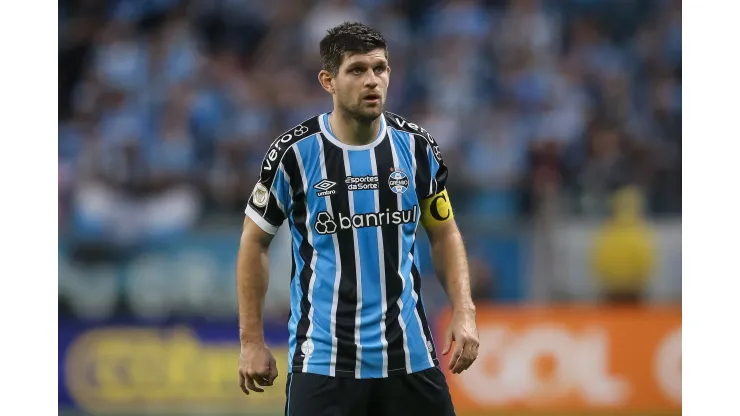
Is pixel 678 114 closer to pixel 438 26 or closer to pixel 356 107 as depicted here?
pixel 438 26

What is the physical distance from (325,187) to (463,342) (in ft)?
2.88

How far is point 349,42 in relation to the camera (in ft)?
14.7

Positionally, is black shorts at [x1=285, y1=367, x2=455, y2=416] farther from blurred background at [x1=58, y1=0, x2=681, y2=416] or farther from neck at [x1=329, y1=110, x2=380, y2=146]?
blurred background at [x1=58, y1=0, x2=681, y2=416]

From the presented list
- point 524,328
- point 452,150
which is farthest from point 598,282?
point 452,150

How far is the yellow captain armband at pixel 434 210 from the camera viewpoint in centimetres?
473

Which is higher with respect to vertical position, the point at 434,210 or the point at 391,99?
the point at 391,99

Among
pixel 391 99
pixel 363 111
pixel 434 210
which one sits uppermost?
pixel 391 99

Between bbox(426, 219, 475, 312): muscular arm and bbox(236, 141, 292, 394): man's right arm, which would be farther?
bbox(426, 219, 475, 312): muscular arm

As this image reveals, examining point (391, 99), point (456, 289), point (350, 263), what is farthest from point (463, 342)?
point (391, 99)

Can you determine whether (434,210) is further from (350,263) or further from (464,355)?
(464,355)

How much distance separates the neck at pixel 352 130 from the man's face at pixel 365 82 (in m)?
0.07

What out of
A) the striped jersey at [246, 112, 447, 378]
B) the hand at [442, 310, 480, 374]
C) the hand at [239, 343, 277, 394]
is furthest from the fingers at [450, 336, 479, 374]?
the hand at [239, 343, 277, 394]

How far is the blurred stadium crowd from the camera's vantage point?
33.6 feet

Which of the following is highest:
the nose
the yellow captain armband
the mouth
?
the nose
